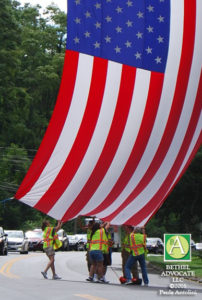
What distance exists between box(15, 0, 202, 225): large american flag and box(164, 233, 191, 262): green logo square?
561 cm

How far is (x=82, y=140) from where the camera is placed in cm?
1723

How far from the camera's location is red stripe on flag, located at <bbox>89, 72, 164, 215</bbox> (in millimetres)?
17234

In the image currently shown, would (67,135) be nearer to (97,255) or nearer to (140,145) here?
(140,145)

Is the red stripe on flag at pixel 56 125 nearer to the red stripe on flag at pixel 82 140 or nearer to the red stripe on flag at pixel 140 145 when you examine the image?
the red stripe on flag at pixel 82 140

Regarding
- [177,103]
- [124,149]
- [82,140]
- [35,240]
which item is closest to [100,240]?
[124,149]

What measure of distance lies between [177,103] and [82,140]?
6.47 ft

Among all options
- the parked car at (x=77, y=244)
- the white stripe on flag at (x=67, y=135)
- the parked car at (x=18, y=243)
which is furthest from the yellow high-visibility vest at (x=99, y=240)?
Result: the parked car at (x=77, y=244)

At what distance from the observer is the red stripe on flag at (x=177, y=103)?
1714cm

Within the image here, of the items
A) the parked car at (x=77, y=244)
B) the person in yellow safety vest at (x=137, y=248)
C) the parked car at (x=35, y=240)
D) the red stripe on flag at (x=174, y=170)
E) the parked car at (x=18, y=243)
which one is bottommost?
the parked car at (x=77, y=244)

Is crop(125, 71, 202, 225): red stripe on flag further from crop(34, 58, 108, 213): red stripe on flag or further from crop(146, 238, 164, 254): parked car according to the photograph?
crop(146, 238, 164, 254): parked car

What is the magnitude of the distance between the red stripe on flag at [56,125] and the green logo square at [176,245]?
6265 mm

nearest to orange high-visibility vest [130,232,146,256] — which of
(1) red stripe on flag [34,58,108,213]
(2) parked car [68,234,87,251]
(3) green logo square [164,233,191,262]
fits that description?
(3) green logo square [164,233,191,262]

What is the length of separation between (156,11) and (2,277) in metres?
9.70

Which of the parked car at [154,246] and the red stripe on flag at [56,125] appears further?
the parked car at [154,246]
